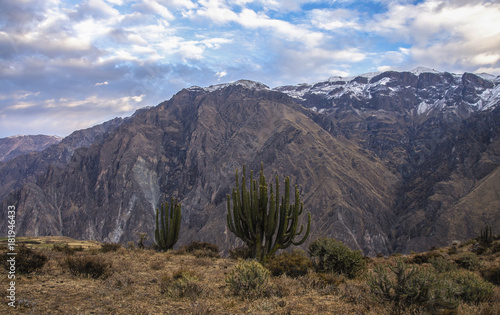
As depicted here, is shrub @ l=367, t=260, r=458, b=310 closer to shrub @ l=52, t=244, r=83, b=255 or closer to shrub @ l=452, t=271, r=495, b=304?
shrub @ l=452, t=271, r=495, b=304

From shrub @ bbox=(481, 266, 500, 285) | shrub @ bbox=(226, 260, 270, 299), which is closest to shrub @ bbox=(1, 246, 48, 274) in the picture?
shrub @ bbox=(226, 260, 270, 299)

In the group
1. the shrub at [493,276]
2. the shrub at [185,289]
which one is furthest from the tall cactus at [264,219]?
the shrub at [493,276]

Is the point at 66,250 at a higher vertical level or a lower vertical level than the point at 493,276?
lower

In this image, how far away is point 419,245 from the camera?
463 feet

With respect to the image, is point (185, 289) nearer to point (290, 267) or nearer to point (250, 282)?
point (250, 282)

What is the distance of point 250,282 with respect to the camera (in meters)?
9.57

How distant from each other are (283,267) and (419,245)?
152981 mm

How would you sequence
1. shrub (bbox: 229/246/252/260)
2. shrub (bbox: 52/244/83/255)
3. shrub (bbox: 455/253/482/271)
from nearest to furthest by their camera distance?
shrub (bbox: 455/253/482/271), shrub (bbox: 52/244/83/255), shrub (bbox: 229/246/252/260)

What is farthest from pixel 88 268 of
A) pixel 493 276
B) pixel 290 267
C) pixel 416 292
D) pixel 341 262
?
pixel 493 276

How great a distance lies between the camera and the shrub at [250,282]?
9370mm

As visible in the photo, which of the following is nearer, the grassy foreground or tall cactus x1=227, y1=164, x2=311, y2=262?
the grassy foreground

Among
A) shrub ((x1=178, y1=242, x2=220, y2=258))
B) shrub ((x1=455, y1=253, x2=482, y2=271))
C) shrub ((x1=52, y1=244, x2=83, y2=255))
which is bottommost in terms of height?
shrub ((x1=178, y1=242, x2=220, y2=258))

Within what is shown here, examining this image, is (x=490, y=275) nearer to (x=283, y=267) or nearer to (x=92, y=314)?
(x=283, y=267)

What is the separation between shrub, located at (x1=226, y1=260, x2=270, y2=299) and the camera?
9370 mm
